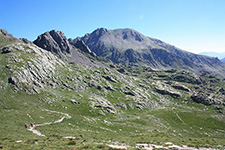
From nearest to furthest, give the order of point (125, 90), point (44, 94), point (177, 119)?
point (44, 94)
point (177, 119)
point (125, 90)

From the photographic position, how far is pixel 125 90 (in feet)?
609

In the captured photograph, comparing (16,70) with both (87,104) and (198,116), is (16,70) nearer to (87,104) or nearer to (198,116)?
(87,104)

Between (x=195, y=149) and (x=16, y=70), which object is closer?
(x=195, y=149)

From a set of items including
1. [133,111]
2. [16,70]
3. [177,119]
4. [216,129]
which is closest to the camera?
[16,70]

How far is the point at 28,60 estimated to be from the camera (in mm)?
130750

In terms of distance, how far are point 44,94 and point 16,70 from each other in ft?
111

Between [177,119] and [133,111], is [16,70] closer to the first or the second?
[133,111]

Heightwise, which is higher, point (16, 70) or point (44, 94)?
point (16, 70)

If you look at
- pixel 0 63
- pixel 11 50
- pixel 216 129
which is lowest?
pixel 216 129

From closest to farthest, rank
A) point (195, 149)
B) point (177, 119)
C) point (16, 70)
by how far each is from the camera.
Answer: point (195, 149)
point (16, 70)
point (177, 119)

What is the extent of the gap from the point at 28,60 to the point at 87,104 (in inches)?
3109

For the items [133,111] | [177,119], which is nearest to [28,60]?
[133,111]

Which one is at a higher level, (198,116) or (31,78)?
(31,78)

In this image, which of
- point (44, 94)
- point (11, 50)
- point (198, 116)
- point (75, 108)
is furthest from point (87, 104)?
point (198, 116)
